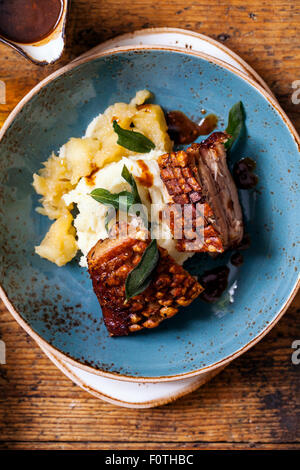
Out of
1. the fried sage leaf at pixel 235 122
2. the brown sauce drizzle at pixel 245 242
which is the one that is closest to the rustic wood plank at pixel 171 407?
the brown sauce drizzle at pixel 245 242

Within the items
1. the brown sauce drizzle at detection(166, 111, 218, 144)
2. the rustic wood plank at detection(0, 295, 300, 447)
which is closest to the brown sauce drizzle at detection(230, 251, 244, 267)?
the rustic wood plank at detection(0, 295, 300, 447)

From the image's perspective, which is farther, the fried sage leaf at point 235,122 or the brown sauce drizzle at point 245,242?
the brown sauce drizzle at point 245,242

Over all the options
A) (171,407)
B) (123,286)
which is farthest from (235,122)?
(171,407)

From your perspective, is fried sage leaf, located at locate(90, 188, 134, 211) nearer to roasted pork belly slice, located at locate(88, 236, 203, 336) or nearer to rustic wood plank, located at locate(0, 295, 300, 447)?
roasted pork belly slice, located at locate(88, 236, 203, 336)

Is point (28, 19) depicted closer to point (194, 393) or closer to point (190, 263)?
point (190, 263)

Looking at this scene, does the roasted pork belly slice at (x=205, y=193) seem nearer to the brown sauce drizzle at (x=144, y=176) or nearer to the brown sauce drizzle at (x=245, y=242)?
the brown sauce drizzle at (x=245, y=242)
